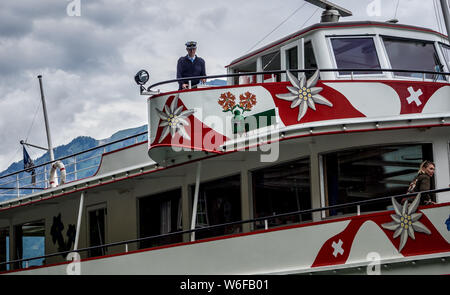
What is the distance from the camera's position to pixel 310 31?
42.1 feet

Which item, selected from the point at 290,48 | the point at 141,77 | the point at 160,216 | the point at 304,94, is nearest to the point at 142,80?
the point at 141,77

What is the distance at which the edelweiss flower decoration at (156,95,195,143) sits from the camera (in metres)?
11.9

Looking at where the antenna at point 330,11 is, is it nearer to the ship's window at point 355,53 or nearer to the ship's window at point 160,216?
the ship's window at point 355,53

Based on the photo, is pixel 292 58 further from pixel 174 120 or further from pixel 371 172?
pixel 371 172

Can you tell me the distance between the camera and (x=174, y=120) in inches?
473

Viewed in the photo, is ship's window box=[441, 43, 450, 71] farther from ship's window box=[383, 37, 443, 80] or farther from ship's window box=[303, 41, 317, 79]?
Result: ship's window box=[303, 41, 317, 79]

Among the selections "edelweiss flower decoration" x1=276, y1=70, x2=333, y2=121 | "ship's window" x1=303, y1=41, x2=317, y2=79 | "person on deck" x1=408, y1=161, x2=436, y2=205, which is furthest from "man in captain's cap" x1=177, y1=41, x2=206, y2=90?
"person on deck" x1=408, y1=161, x2=436, y2=205

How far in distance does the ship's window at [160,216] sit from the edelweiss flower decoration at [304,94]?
377 cm

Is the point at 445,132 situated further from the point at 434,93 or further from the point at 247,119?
the point at 247,119

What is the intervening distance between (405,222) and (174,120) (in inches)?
172

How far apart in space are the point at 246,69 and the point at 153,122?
A: 3.35m

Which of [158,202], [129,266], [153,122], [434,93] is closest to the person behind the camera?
[434,93]

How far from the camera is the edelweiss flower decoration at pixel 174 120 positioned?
1194 centimetres
